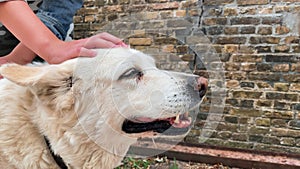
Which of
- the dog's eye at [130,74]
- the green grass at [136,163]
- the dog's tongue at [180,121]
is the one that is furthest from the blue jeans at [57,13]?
the green grass at [136,163]

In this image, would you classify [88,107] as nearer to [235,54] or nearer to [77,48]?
[77,48]

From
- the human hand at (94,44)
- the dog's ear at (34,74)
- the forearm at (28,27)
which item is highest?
the forearm at (28,27)

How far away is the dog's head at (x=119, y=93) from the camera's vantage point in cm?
119

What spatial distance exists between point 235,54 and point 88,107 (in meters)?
2.19

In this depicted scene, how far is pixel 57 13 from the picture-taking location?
168cm

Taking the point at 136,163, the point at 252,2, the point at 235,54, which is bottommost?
the point at 136,163

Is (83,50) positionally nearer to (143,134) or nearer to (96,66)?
(96,66)

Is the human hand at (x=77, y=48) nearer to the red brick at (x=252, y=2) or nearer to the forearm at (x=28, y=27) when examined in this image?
the forearm at (x=28, y=27)

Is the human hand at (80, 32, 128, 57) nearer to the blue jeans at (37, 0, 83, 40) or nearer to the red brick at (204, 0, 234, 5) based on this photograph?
the blue jeans at (37, 0, 83, 40)

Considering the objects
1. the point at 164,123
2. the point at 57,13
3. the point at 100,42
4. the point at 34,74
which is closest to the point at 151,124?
the point at 164,123

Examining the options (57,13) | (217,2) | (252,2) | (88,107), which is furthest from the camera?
(217,2)

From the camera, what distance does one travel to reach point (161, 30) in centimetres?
328

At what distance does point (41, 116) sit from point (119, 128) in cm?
31

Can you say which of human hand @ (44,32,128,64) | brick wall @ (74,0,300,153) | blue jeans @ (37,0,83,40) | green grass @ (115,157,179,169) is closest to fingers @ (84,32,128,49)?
human hand @ (44,32,128,64)
